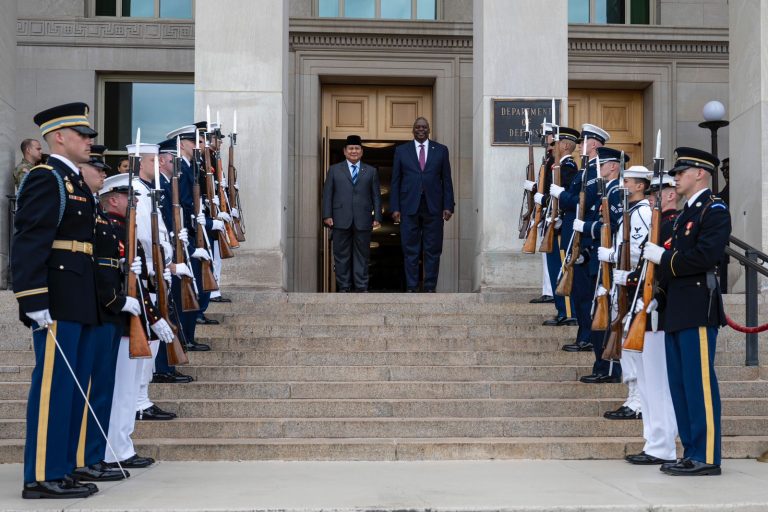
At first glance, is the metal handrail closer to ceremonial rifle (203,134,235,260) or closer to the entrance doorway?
ceremonial rifle (203,134,235,260)

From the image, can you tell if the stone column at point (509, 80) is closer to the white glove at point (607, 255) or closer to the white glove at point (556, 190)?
the white glove at point (556, 190)

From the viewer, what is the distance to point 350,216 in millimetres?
14445

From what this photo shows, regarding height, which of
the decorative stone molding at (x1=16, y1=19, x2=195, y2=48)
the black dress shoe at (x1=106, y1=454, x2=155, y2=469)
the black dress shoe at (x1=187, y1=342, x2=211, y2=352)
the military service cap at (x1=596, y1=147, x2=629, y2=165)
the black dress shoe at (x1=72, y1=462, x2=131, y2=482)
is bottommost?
the black dress shoe at (x1=106, y1=454, x2=155, y2=469)

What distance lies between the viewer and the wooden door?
18.8 m

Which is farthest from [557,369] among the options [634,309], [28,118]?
[28,118]

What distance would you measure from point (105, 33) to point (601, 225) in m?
10.8

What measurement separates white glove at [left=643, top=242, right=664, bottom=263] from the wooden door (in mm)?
10914

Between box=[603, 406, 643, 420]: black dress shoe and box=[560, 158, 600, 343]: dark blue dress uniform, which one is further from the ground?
box=[560, 158, 600, 343]: dark blue dress uniform

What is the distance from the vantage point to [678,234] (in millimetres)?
8219

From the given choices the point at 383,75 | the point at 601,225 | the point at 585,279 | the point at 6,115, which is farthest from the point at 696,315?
the point at 383,75

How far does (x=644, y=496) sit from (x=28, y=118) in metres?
13.5

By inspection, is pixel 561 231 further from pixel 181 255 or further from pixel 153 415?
pixel 153 415

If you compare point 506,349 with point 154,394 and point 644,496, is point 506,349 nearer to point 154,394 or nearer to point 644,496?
point 154,394

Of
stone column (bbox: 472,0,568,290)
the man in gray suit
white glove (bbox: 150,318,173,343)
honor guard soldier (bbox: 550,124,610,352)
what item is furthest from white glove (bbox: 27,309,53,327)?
stone column (bbox: 472,0,568,290)
